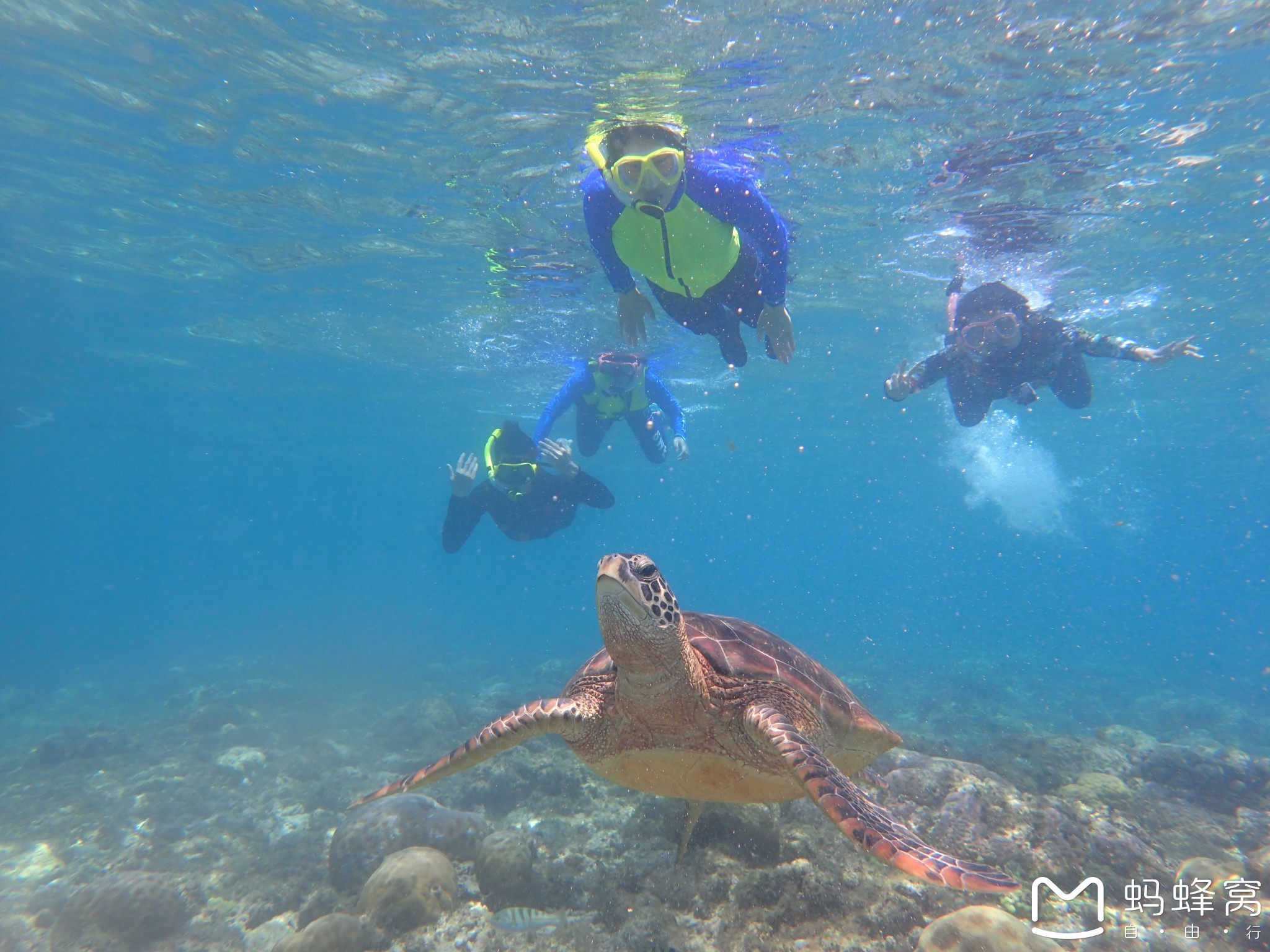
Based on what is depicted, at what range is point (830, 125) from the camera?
10.4 meters

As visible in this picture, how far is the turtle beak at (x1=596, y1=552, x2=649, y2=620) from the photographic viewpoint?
8.72 feet

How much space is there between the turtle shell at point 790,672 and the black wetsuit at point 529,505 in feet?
24.9

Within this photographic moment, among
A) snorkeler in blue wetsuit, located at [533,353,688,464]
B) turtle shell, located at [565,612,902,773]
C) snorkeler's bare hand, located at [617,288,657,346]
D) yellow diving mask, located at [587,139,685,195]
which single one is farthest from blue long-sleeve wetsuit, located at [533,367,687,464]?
turtle shell, located at [565,612,902,773]

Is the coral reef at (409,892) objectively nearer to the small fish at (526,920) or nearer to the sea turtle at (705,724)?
the small fish at (526,920)

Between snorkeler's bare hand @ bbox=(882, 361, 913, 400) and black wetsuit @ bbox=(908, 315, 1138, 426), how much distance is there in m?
0.09

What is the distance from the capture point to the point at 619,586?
8.73 feet

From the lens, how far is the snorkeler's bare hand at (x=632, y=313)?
7.50 meters

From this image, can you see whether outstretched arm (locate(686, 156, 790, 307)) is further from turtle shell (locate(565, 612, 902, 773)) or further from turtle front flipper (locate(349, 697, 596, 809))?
turtle front flipper (locate(349, 697, 596, 809))

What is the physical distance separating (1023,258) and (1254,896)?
50.1ft

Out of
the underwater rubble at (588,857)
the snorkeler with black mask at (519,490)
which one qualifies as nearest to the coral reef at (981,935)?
the underwater rubble at (588,857)

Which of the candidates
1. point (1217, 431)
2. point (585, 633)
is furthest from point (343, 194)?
point (1217, 431)

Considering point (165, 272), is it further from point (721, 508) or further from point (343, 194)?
point (721, 508)

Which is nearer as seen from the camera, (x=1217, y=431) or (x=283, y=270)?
(x=283, y=270)

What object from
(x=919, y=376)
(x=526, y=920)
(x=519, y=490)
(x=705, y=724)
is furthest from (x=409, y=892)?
(x=919, y=376)
